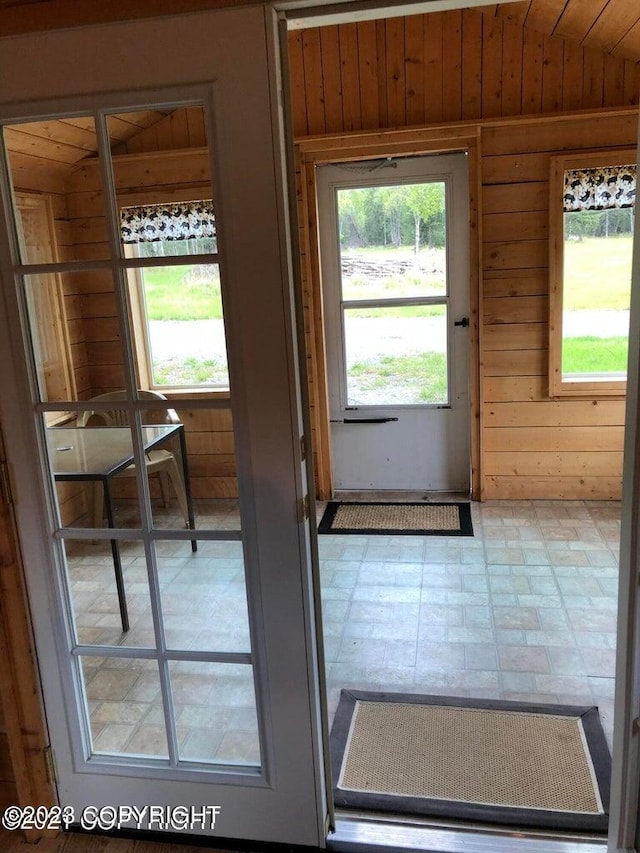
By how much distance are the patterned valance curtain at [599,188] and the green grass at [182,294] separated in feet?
9.52

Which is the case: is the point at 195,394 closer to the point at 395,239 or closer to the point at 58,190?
the point at 58,190

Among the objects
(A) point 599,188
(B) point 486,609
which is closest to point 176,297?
(B) point 486,609

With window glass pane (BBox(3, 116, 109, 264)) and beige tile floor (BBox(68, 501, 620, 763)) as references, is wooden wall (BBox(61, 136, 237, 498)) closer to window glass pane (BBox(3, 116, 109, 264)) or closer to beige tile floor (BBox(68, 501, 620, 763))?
window glass pane (BBox(3, 116, 109, 264))

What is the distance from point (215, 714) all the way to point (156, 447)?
71cm

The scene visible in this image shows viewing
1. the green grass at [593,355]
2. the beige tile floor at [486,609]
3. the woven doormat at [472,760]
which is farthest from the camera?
the green grass at [593,355]

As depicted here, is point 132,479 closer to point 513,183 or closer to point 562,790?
point 562,790

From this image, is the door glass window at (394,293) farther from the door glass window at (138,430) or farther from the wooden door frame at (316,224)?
the door glass window at (138,430)

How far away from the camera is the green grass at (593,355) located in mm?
3916

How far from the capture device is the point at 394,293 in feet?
13.6

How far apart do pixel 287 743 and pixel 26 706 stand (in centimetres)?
70

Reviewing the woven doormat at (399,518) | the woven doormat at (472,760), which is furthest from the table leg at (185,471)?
the woven doormat at (399,518)

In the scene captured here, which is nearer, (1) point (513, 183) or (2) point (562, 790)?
(2) point (562, 790)

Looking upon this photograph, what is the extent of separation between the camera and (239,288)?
145 cm

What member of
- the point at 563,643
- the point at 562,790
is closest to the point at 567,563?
the point at 563,643
